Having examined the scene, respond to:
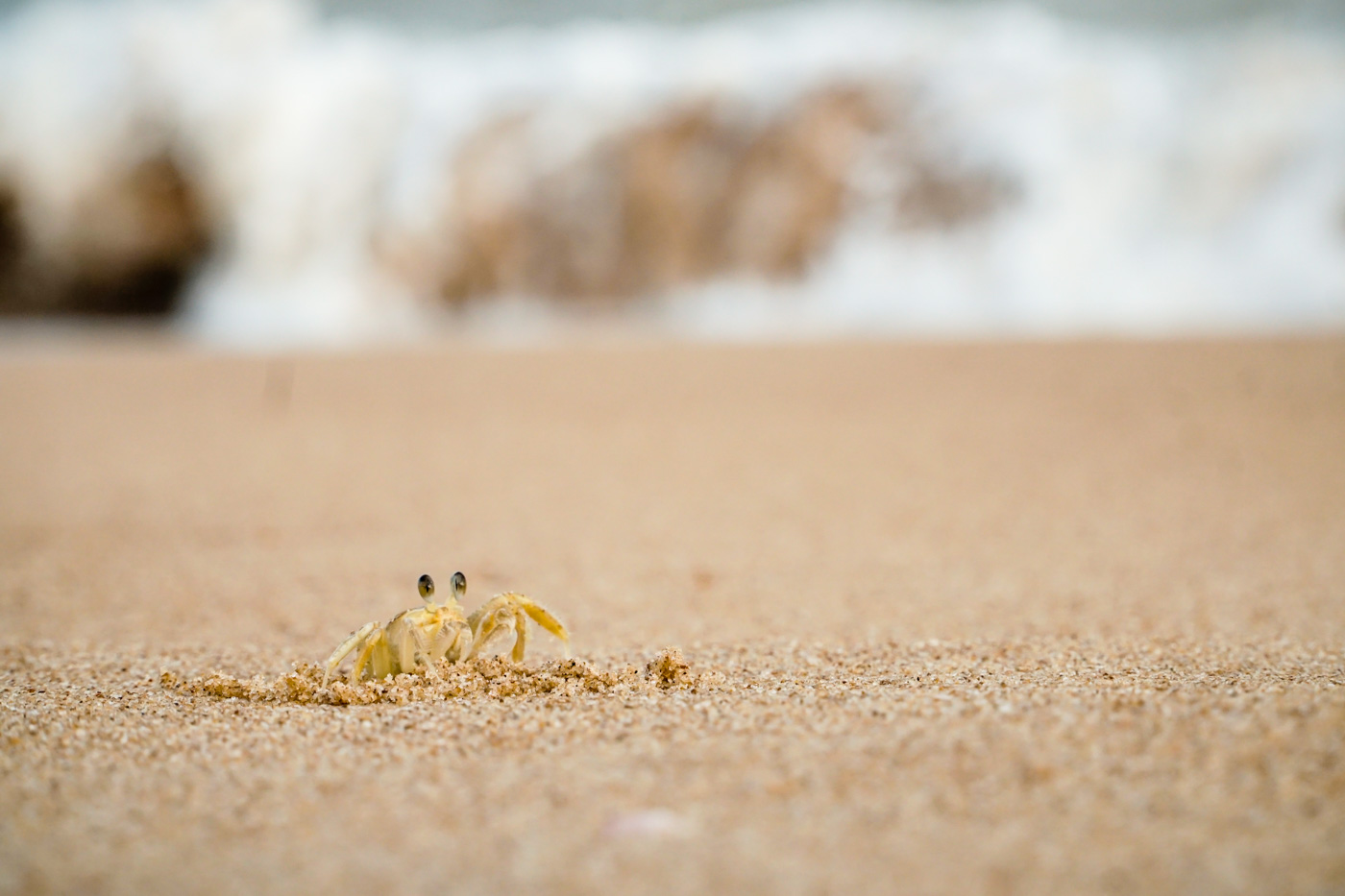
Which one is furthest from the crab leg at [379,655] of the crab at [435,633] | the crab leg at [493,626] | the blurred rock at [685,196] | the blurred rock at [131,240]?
the blurred rock at [131,240]

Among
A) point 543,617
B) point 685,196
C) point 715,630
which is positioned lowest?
point 715,630

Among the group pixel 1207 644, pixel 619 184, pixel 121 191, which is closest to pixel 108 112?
Result: pixel 121 191

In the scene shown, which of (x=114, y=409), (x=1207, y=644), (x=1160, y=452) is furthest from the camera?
(x=114, y=409)

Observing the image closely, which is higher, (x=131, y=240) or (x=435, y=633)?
(x=131, y=240)

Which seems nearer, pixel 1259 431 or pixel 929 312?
pixel 1259 431

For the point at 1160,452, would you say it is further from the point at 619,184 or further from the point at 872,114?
the point at 619,184

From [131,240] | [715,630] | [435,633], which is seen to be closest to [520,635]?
[435,633]

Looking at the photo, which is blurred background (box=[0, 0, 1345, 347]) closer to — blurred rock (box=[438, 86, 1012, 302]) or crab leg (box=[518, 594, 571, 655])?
blurred rock (box=[438, 86, 1012, 302])

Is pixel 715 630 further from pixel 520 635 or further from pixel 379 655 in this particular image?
pixel 379 655
